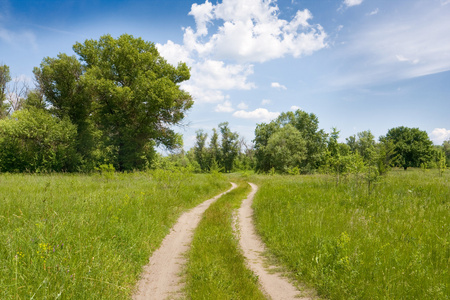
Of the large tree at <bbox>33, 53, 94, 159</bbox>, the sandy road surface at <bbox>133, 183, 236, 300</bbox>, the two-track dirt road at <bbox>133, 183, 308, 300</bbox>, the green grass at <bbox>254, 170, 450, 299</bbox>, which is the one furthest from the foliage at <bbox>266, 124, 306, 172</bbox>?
the sandy road surface at <bbox>133, 183, 236, 300</bbox>

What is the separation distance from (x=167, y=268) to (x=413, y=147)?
73.5m

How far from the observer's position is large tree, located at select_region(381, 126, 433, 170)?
57.5m

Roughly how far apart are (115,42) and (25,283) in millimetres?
31674

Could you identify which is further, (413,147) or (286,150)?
(413,147)

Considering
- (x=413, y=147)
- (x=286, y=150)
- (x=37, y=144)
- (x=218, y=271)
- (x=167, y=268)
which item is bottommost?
(x=167, y=268)

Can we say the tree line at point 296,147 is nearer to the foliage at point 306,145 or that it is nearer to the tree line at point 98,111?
the foliage at point 306,145

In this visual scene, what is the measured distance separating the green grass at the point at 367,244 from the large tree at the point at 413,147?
61571 millimetres

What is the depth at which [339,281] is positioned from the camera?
14.2 ft

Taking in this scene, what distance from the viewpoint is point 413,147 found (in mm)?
57812

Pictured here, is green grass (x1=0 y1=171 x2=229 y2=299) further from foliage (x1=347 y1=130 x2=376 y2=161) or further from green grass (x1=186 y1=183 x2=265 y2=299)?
foliage (x1=347 y1=130 x2=376 y2=161)

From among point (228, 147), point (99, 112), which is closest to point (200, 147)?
point (228, 147)

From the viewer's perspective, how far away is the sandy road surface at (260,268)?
14.2 feet

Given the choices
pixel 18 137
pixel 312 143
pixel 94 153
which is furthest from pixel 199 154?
pixel 18 137

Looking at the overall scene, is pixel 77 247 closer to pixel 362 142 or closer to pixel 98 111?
pixel 98 111
